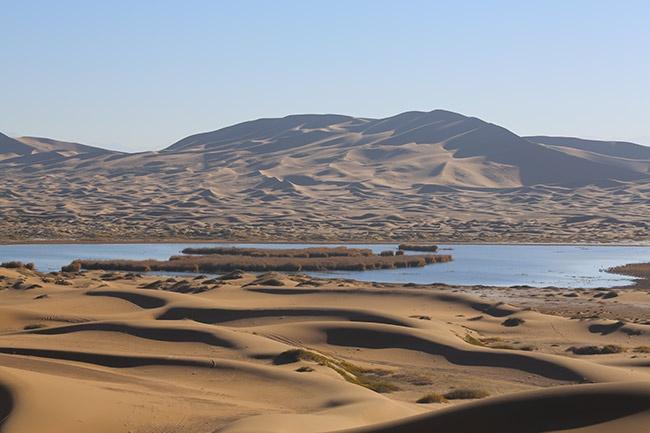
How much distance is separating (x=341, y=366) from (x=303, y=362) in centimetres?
117

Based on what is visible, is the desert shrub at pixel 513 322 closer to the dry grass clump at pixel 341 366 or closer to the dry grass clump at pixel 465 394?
the dry grass clump at pixel 341 366

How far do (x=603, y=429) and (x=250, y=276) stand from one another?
42.3 metres

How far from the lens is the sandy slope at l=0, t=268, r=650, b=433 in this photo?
1473 cm

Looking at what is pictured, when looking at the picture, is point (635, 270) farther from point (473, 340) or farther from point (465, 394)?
point (465, 394)

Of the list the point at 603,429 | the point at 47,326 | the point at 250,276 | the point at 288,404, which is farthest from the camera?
the point at 250,276

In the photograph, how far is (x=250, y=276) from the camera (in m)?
54.7

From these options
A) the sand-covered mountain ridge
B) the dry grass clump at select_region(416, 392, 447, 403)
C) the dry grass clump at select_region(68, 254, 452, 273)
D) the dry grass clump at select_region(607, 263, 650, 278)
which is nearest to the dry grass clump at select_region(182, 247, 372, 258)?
the dry grass clump at select_region(68, 254, 452, 273)

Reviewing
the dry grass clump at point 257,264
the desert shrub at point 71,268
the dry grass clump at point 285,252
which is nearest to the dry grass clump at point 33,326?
the desert shrub at point 71,268

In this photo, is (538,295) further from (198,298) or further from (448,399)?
(448,399)

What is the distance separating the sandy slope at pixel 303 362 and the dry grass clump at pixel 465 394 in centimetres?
27

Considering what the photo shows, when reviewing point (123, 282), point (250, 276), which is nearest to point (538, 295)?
point (250, 276)

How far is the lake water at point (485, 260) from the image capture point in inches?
2179

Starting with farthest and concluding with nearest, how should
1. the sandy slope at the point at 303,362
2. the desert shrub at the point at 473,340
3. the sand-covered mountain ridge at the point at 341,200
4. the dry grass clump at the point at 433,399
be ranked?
the sand-covered mountain ridge at the point at 341,200
the desert shrub at the point at 473,340
the dry grass clump at the point at 433,399
the sandy slope at the point at 303,362

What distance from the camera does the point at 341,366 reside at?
26234 millimetres
